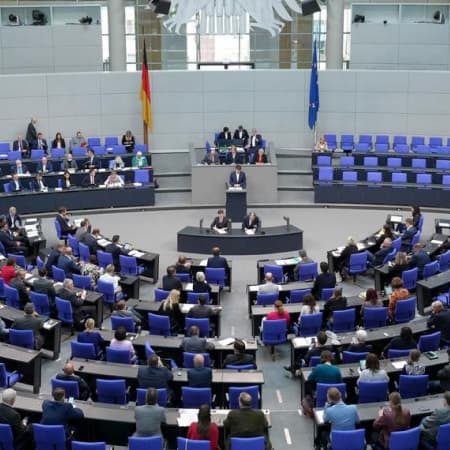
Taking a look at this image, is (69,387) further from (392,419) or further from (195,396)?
(392,419)

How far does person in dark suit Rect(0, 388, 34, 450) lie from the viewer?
32.0 ft

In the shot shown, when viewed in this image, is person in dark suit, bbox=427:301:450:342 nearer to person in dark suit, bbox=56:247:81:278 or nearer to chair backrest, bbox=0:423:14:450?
chair backrest, bbox=0:423:14:450

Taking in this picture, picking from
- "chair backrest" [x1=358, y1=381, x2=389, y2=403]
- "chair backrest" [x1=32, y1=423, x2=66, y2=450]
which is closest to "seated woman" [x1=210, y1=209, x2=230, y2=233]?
"chair backrest" [x1=358, y1=381, x2=389, y2=403]

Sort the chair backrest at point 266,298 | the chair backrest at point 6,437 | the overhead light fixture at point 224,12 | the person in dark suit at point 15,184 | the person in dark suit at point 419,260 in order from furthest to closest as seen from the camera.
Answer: the person in dark suit at point 15,184, the overhead light fixture at point 224,12, the person in dark suit at point 419,260, the chair backrest at point 266,298, the chair backrest at point 6,437

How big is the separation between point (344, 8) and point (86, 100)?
10214 mm

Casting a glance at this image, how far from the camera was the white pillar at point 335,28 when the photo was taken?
2841 centimetres

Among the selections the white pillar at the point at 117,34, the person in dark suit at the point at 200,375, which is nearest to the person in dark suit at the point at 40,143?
the white pillar at the point at 117,34

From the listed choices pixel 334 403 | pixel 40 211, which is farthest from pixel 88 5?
pixel 334 403

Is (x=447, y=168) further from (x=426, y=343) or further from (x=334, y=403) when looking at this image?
(x=334, y=403)

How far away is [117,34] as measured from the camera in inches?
1114

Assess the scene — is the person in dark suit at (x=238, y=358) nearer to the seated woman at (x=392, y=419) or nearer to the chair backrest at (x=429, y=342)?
the seated woman at (x=392, y=419)

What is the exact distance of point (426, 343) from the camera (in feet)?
40.8

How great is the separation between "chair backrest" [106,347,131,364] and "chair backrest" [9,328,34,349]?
1455 mm

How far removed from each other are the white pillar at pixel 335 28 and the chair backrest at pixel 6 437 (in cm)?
2161
